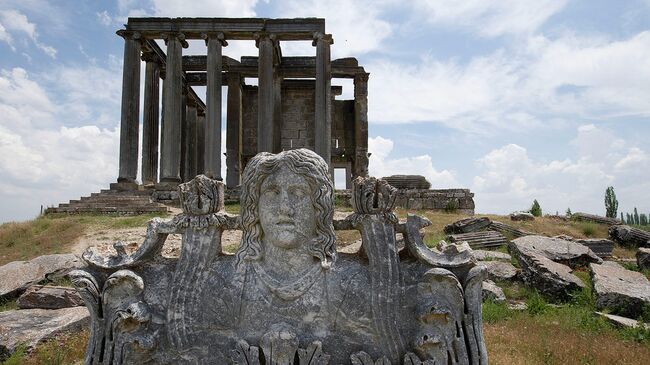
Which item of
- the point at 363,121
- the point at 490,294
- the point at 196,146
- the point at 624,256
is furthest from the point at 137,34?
the point at 624,256

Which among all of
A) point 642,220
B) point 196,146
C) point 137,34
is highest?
point 137,34

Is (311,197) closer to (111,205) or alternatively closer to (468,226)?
(468,226)

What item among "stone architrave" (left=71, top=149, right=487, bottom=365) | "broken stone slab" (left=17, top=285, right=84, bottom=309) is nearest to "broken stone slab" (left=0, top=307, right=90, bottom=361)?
"broken stone slab" (left=17, top=285, right=84, bottom=309)

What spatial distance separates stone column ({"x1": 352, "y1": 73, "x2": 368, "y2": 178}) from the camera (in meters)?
26.5

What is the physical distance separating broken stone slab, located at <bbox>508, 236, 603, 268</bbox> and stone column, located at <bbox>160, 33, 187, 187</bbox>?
14788mm

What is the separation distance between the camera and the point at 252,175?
3584mm

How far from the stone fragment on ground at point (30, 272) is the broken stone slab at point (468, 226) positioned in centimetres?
970

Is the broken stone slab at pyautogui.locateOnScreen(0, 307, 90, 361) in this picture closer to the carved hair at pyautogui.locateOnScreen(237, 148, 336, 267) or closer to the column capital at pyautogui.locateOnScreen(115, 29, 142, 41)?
the carved hair at pyautogui.locateOnScreen(237, 148, 336, 267)

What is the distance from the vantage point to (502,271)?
9.43m

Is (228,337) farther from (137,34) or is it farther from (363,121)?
(363,121)

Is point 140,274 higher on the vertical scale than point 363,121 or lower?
lower

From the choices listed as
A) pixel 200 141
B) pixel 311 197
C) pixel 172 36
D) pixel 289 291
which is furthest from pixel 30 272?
pixel 200 141

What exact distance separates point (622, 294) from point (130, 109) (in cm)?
1907

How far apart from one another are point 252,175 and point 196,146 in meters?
25.3
